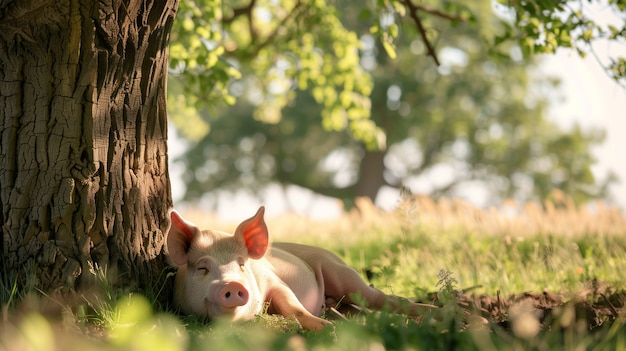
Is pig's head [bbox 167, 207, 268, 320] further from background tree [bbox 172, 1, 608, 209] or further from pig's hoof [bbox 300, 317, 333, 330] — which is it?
background tree [bbox 172, 1, 608, 209]

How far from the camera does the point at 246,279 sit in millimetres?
4574

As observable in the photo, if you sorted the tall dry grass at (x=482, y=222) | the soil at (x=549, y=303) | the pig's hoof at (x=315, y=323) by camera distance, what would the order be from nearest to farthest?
the pig's hoof at (x=315, y=323) → the soil at (x=549, y=303) → the tall dry grass at (x=482, y=222)

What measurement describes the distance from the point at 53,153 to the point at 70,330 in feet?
4.01

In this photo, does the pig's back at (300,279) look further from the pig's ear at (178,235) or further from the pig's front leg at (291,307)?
the pig's ear at (178,235)

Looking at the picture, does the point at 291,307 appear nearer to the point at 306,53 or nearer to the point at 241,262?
the point at 241,262

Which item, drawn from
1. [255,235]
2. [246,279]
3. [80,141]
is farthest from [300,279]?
[80,141]

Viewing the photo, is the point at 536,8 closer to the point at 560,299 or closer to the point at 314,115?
the point at 560,299

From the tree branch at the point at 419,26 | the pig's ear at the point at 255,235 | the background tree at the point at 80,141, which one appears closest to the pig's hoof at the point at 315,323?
the pig's ear at the point at 255,235

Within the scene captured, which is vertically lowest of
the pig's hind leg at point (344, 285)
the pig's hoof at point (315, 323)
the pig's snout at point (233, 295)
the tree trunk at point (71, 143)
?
the pig's hind leg at point (344, 285)

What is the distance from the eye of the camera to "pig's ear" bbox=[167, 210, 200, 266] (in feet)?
15.5

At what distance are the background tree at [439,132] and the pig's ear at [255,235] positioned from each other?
2166 centimetres

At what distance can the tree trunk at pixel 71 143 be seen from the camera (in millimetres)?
4625

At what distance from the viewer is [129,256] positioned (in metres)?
4.77

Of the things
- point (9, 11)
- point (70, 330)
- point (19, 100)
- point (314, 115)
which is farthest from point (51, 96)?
point (314, 115)
